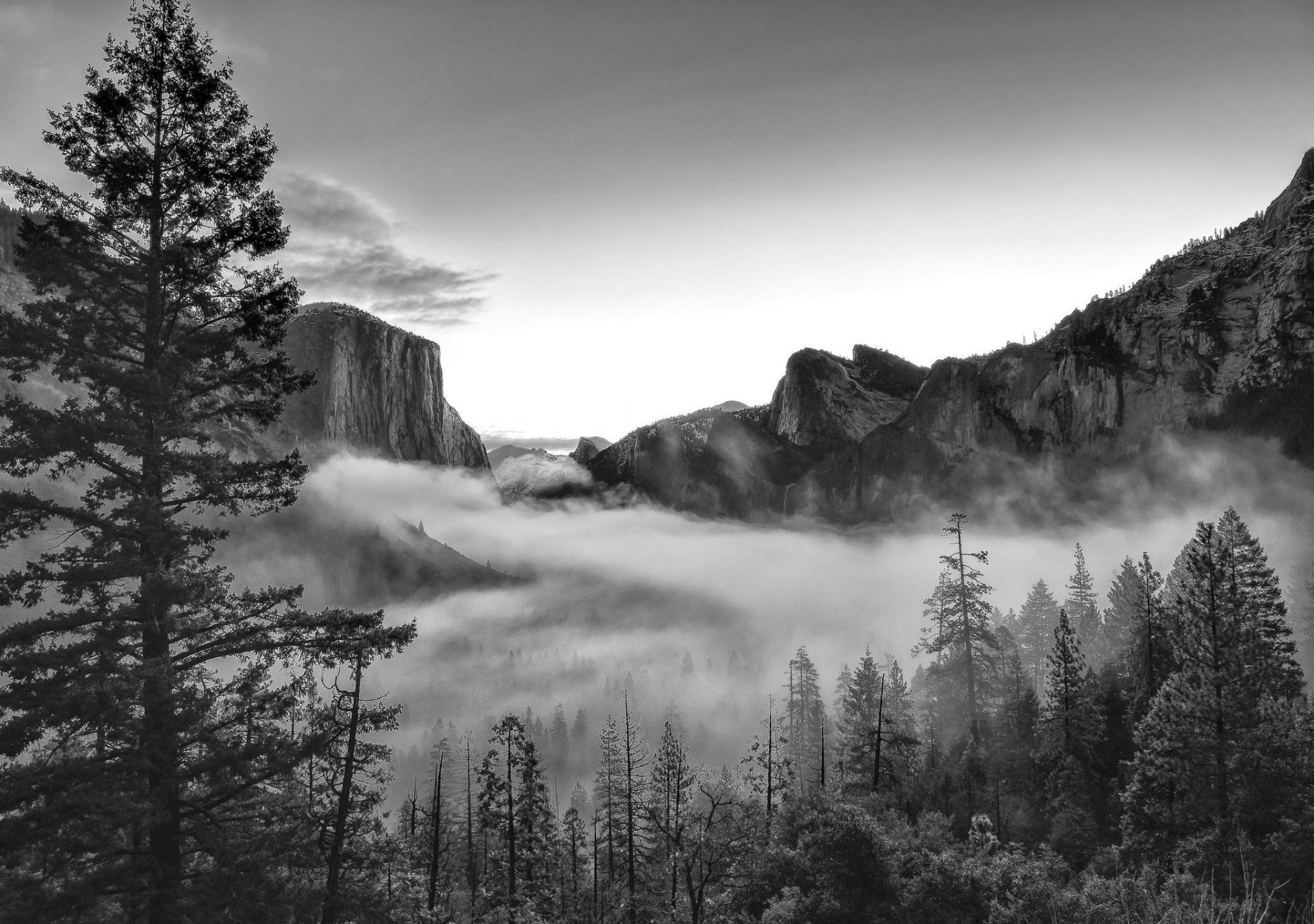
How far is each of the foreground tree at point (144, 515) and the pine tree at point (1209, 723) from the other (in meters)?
30.4

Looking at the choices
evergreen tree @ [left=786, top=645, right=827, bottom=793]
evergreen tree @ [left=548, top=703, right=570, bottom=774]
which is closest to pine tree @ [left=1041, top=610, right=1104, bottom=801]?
evergreen tree @ [left=786, top=645, right=827, bottom=793]

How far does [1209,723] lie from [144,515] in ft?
113

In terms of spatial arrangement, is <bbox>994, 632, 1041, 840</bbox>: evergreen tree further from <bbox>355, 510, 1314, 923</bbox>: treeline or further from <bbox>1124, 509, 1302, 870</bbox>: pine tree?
<bbox>1124, 509, 1302, 870</bbox>: pine tree

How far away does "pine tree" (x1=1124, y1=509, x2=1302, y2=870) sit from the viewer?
84.8 feet

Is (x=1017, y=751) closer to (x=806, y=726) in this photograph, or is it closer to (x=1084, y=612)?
(x=806, y=726)

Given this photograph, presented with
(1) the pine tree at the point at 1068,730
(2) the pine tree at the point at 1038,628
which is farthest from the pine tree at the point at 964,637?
(2) the pine tree at the point at 1038,628

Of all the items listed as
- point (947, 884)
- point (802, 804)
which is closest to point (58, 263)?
point (947, 884)

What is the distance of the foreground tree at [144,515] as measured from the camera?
853 centimetres

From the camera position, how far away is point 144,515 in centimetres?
918

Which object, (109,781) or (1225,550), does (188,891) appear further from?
(1225,550)

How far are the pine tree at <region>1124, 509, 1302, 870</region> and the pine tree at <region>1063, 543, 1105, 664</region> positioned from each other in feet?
151

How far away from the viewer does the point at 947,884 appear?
22.3 meters

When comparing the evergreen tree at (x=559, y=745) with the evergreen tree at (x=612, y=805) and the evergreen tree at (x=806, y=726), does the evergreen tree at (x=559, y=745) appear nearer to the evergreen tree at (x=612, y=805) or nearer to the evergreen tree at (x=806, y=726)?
the evergreen tree at (x=806, y=726)

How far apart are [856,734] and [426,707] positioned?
154 metres
